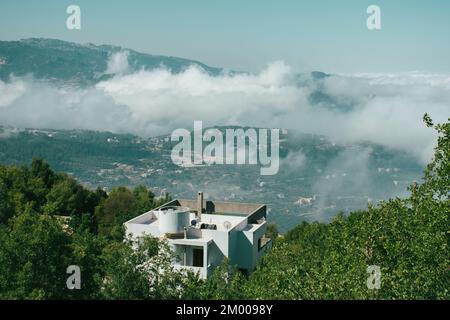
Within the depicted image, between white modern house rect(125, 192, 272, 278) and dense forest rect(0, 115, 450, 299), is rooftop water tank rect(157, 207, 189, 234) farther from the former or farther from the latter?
dense forest rect(0, 115, 450, 299)

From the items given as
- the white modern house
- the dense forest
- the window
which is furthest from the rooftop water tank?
the dense forest

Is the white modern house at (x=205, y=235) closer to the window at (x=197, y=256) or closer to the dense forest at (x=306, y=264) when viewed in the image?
the window at (x=197, y=256)

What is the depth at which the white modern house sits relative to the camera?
101 ft

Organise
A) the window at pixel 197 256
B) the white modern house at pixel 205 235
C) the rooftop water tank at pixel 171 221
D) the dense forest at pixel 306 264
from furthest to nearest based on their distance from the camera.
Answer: the rooftop water tank at pixel 171 221 → the window at pixel 197 256 → the white modern house at pixel 205 235 → the dense forest at pixel 306 264

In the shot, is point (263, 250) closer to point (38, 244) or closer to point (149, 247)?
point (149, 247)

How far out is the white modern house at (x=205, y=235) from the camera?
30.6 meters

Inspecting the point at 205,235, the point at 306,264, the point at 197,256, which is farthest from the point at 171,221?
the point at 306,264

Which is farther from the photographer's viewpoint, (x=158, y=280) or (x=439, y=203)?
(x=158, y=280)

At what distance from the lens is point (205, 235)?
3156 cm

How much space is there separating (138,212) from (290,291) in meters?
33.6

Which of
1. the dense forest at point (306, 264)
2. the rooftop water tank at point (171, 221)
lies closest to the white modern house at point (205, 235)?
the rooftop water tank at point (171, 221)

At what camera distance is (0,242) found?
1939 cm
